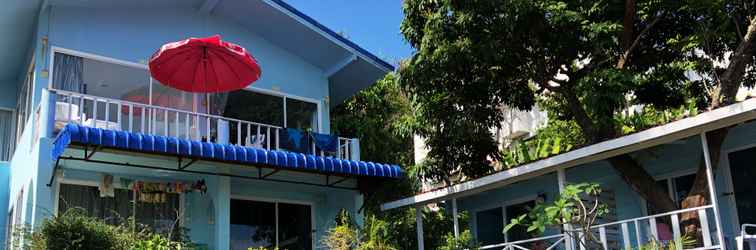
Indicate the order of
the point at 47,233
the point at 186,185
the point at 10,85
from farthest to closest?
the point at 10,85 → the point at 186,185 → the point at 47,233

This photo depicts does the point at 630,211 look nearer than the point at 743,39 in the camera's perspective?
No

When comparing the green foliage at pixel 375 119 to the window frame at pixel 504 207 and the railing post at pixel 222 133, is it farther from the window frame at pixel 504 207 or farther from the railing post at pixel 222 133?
the railing post at pixel 222 133

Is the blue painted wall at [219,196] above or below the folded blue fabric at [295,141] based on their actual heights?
below

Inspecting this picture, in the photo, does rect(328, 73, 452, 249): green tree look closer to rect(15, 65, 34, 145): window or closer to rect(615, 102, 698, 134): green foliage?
rect(615, 102, 698, 134): green foliage

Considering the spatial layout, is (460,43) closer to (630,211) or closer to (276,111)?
(630,211)

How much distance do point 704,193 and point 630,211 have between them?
225 centimetres

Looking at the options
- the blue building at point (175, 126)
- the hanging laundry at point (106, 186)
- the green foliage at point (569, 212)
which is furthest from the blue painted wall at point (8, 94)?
the green foliage at point (569, 212)

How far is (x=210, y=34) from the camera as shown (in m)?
14.8

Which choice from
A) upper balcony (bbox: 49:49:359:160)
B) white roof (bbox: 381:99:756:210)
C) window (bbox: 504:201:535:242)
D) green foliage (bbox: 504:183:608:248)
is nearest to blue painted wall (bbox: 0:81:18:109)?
upper balcony (bbox: 49:49:359:160)

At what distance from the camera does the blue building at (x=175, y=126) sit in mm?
11531

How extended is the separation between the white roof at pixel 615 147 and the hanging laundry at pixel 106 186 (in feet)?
16.3

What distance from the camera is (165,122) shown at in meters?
12.5

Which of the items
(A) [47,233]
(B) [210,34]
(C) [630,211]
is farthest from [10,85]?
(C) [630,211]

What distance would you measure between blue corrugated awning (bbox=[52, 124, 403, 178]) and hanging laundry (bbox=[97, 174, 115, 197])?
1.50 metres
